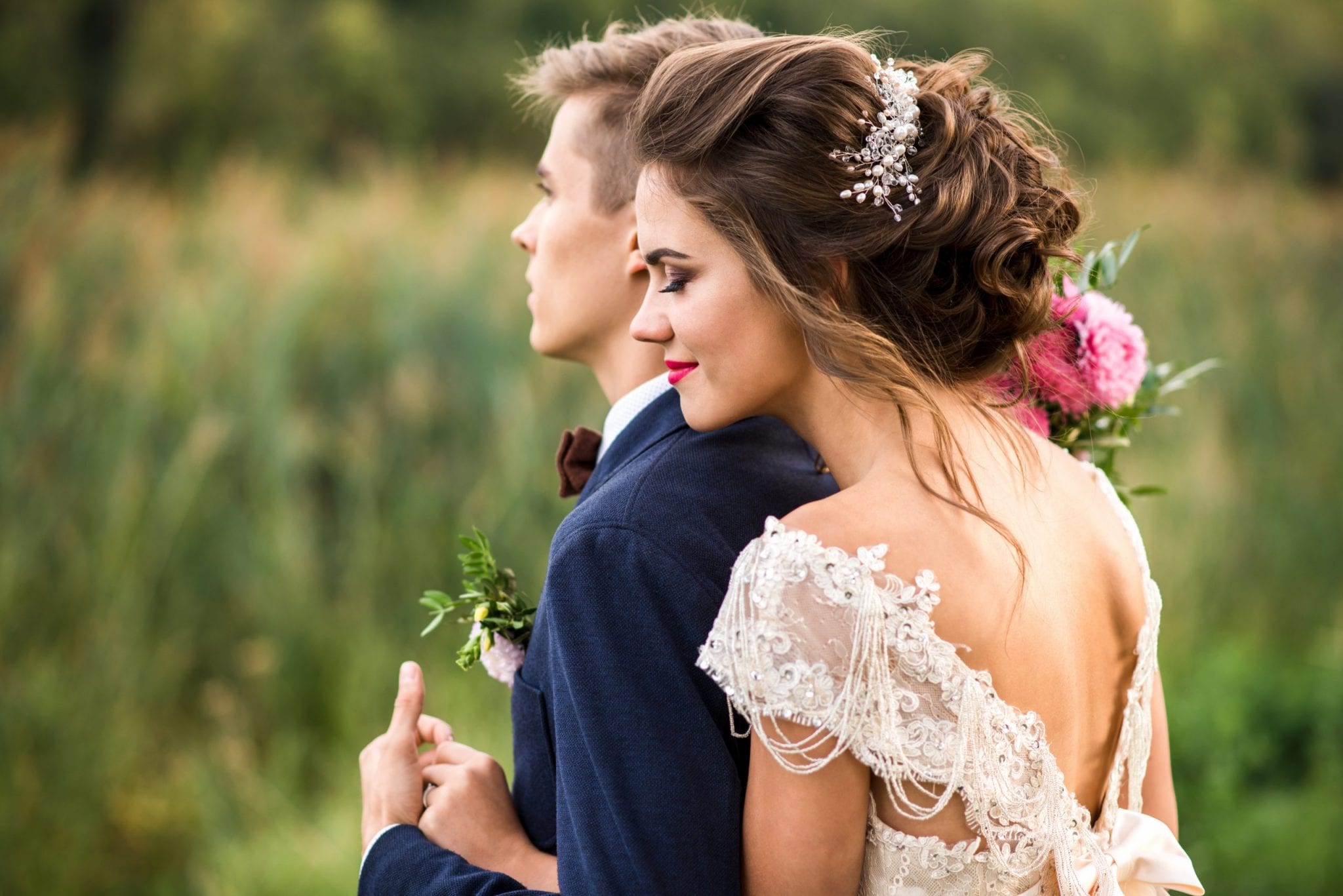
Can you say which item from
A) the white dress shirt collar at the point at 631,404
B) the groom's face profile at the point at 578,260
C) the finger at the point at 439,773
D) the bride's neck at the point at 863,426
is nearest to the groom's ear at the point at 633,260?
the groom's face profile at the point at 578,260

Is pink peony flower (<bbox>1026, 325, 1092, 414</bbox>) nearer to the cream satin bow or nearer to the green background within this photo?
the cream satin bow

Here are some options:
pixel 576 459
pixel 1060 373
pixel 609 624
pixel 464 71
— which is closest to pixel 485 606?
pixel 576 459

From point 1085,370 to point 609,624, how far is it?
3.76 feet

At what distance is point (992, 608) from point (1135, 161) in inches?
424

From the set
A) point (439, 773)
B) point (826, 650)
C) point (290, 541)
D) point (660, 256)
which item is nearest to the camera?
point (826, 650)

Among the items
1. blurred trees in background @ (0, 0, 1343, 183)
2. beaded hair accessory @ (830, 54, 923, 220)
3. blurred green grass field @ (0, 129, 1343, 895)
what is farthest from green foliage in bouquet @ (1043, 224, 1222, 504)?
blurred trees in background @ (0, 0, 1343, 183)

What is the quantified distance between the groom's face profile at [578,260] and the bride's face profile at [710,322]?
544mm

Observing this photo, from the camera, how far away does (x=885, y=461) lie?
164cm

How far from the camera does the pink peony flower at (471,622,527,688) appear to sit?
2.21 metres

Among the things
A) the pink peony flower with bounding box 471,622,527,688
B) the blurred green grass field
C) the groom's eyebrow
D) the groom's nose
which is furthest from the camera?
the blurred green grass field

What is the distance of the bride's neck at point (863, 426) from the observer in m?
1.65

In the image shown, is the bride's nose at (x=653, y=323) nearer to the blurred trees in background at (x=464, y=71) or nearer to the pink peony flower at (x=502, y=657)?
the pink peony flower at (x=502, y=657)

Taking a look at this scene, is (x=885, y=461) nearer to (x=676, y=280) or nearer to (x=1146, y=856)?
(x=676, y=280)

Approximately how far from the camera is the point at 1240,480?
6930 mm
